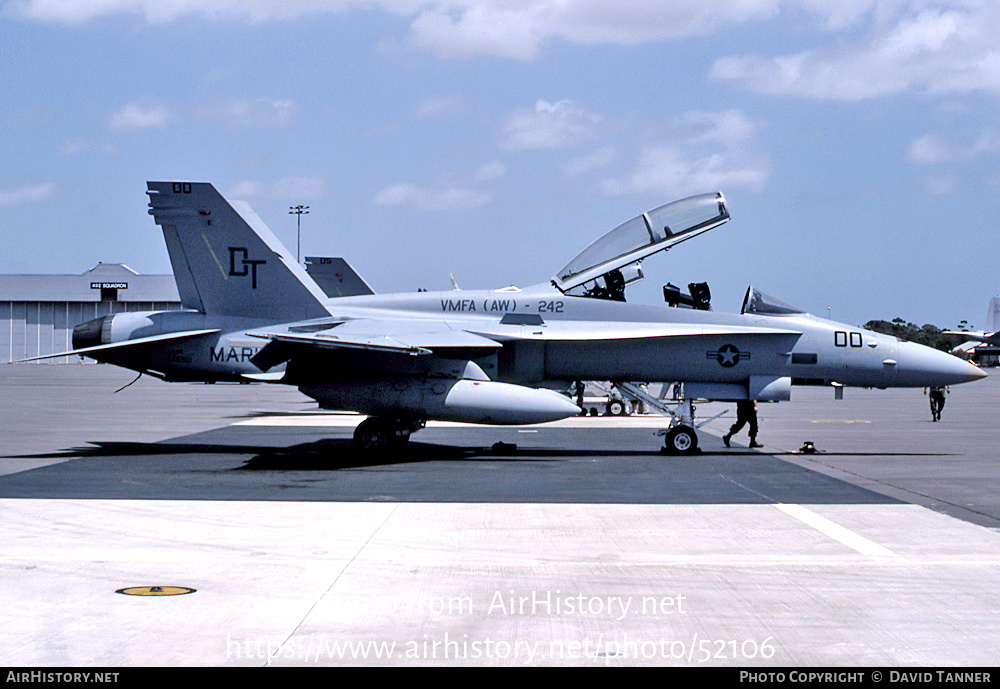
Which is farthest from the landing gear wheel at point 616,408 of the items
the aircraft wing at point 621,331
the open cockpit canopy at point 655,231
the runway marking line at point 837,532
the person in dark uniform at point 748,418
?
the runway marking line at point 837,532

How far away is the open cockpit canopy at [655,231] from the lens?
16.6 metres

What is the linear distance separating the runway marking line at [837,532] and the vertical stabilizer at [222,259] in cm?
911

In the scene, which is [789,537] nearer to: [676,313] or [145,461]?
[676,313]

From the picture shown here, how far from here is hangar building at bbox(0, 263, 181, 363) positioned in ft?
306

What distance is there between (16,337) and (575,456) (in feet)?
295

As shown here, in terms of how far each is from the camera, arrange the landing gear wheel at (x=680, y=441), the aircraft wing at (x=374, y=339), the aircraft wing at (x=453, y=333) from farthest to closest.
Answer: the landing gear wheel at (x=680, y=441)
the aircraft wing at (x=453, y=333)
the aircraft wing at (x=374, y=339)

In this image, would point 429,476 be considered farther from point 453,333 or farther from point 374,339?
point 453,333

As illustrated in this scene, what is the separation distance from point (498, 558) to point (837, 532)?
3331 mm

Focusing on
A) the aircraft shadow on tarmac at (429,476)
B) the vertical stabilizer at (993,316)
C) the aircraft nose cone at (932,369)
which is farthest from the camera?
the vertical stabilizer at (993,316)

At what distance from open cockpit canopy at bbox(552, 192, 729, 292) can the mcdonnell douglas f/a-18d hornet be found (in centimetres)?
2

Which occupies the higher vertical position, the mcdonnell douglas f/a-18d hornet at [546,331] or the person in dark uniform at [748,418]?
the mcdonnell douglas f/a-18d hornet at [546,331]

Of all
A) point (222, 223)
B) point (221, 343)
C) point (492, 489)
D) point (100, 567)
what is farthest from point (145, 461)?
point (100, 567)

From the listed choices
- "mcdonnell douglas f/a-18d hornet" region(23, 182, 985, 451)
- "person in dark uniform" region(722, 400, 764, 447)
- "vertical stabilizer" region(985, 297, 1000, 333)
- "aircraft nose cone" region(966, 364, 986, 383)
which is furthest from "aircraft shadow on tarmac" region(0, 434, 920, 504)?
"vertical stabilizer" region(985, 297, 1000, 333)

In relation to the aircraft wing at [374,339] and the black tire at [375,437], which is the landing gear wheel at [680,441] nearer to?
the aircraft wing at [374,339]
